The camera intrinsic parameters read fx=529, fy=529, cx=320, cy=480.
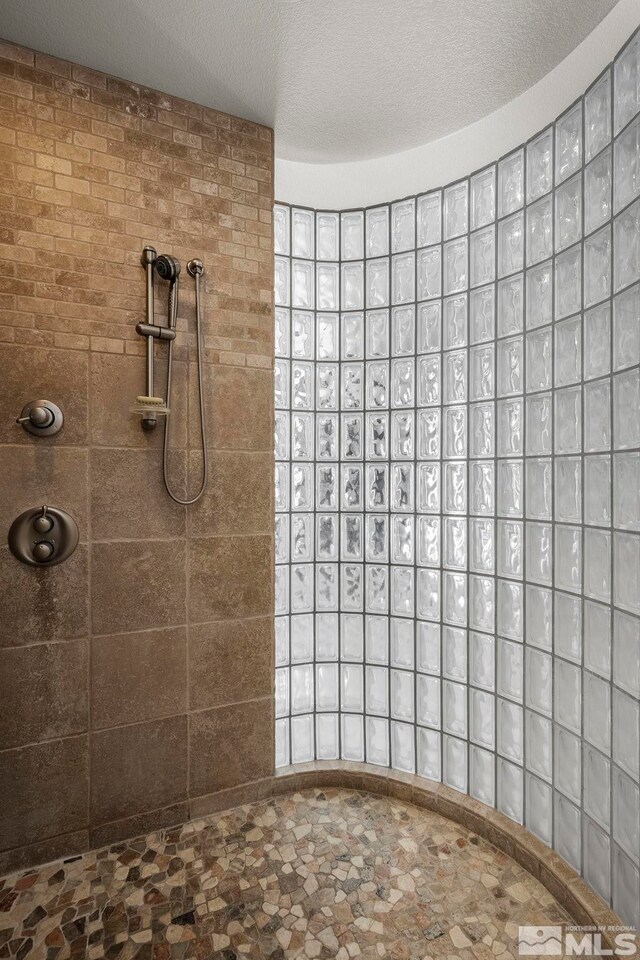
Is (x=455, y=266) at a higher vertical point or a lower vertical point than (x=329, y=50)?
lower

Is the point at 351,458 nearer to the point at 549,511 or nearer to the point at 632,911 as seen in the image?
the point at 549,511

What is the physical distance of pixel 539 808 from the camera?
1.67 meters

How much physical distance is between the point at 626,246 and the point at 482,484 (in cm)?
83

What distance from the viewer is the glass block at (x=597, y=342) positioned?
4.69 feet

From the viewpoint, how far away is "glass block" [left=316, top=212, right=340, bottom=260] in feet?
7.09

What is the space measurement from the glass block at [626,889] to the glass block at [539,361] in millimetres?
1295

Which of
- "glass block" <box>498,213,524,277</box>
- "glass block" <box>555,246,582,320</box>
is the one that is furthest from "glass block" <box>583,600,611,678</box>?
"glass block" <box>498,213,524,277</box>

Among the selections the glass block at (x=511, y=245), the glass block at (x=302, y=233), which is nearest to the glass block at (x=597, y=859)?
the glass block at (x=511, y=245)

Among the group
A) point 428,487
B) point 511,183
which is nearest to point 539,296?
point 511,183

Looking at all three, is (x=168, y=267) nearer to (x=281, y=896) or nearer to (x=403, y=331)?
(x=403, y=331)

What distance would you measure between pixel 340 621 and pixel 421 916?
0.97m

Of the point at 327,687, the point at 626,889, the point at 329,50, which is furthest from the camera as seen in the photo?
the point at 327,687

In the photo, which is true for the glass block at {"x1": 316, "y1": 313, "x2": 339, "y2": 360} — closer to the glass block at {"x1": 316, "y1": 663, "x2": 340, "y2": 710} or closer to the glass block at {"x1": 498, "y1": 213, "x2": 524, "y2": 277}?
the glass block at {"x1": 498, "y1": 213, "x2": 524, "y2": 277}

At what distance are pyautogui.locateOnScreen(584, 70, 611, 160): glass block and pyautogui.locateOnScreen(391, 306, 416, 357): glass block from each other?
743mm
